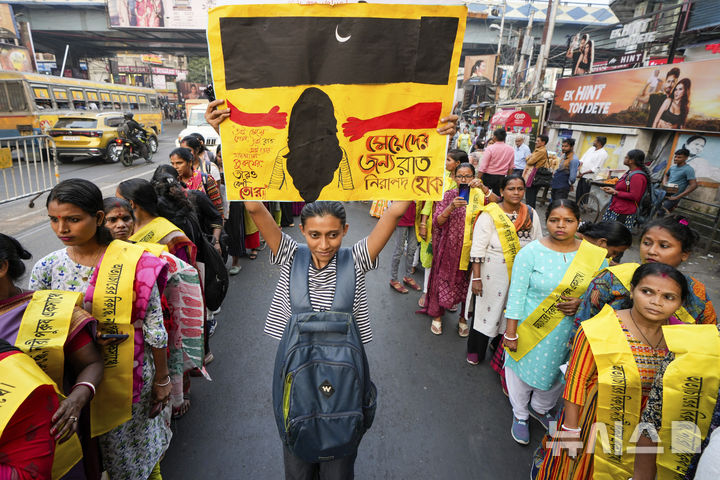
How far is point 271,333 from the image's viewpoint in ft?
6.06

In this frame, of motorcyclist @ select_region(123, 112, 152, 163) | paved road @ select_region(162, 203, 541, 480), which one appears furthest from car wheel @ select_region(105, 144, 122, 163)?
paved road @ select_region(162, 203, 541, 480)

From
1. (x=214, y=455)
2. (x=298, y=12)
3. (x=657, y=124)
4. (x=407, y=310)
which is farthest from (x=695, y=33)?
(x=214, y=455)

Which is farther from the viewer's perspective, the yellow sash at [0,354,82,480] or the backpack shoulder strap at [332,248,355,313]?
the backpack shoulder strap at [332,248,355,313]

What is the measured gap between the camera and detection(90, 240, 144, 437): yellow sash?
168 centimetres

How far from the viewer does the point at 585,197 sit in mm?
9383

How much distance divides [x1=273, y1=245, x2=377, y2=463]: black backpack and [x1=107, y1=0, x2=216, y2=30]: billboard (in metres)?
31.9

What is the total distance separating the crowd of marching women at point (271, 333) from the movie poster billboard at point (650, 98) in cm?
849

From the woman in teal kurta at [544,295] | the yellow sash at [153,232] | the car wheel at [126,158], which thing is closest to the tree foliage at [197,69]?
the car wheel at [126,158]

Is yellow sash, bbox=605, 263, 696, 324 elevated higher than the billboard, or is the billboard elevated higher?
the billboard

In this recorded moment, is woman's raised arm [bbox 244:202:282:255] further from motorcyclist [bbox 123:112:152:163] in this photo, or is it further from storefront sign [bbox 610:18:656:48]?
storefront sign [bbox 610:18:656:48]

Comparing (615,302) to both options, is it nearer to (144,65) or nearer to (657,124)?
(657,124)

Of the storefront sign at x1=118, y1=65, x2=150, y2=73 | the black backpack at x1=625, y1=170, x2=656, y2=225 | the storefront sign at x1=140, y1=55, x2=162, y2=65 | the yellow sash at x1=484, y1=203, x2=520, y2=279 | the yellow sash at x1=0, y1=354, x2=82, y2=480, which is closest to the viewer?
the yellow sash at x1=0, y1=354, x2=82, y2=480

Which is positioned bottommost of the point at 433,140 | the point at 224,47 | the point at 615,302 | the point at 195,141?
the point at 615,302

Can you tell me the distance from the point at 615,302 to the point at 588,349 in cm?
37
